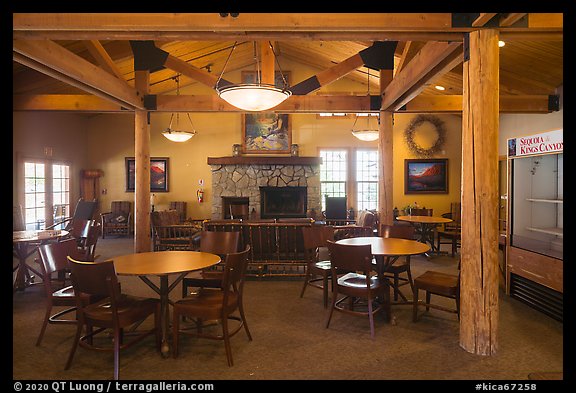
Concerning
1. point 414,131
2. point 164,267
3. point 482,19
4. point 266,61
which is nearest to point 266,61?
point 266,61

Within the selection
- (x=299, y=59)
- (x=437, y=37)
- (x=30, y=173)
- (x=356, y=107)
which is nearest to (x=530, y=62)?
(x=356, y=107)

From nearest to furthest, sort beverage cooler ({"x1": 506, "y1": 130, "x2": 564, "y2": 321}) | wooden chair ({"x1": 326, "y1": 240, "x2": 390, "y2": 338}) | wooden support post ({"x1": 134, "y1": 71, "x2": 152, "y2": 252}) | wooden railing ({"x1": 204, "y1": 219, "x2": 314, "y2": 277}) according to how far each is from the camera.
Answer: wooden chair ({"x1": 326, "y1": 240, "x2": 390, "y2": 338}) → beverage cooler ({"x1": 506, "y1": 130, "x2": 564, "y2": 321}) → wooden railing ({"x1": 204, "y1": 219, "x2": 314, "y2": 277}) → wooden support post ({"x1": 134, "y1": 71, "x2": 152, "y2": 252})

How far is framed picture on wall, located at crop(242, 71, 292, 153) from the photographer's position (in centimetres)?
998

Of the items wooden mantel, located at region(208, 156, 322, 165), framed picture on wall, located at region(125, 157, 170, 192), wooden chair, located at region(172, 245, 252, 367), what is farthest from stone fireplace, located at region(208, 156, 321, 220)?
wooden chair, located at region(172, 245, 252, 367)

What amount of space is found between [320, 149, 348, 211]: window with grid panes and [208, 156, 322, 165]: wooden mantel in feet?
1.90

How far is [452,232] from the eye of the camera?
7.36 m

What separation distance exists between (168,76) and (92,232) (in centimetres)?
575

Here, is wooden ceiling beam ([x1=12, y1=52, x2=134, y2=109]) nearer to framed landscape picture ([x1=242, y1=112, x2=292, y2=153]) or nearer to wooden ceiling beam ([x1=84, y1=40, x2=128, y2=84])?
wooden ceiling beam ([x1=84, y1=40, x2=128, y2=84])

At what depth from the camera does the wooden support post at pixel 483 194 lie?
2904mm

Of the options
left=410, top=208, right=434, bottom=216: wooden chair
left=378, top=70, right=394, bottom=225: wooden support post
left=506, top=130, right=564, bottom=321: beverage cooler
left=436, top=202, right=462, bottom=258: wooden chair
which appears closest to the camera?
left=506, top=130, right=564, bottom=321: beverage cooler

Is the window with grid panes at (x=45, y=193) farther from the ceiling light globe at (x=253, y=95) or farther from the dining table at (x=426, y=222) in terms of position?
the dining table at (x=426, y=222)

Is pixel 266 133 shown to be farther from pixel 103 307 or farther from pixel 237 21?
pixel 103 307

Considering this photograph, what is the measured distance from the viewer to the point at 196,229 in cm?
660

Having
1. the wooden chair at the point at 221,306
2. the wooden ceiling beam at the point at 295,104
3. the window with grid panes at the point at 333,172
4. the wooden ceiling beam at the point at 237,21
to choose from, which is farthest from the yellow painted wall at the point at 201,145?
the wooden chair at the point at 221,306
